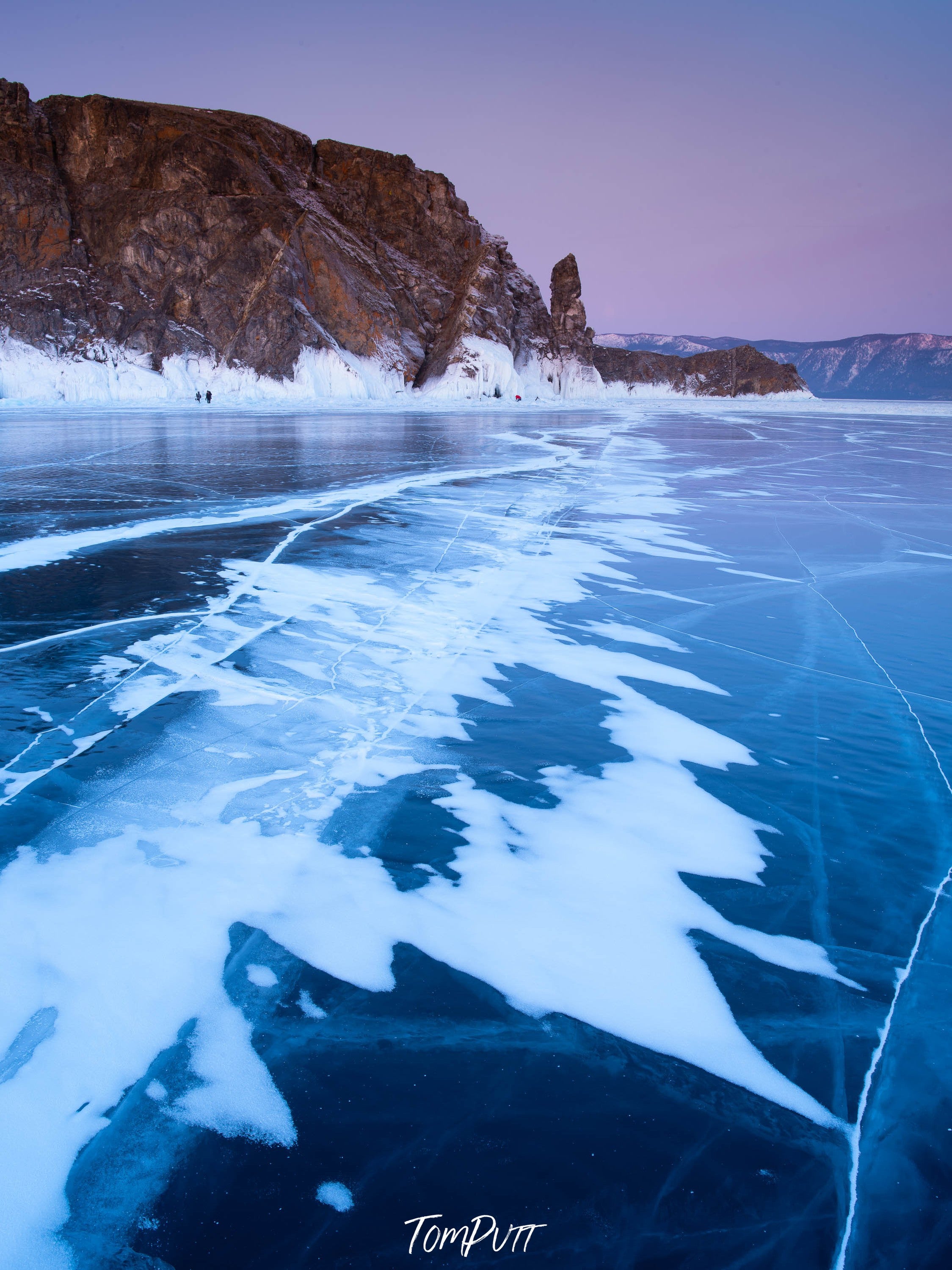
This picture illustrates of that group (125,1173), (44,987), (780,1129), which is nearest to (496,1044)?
(780,1129)

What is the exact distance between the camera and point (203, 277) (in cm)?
6688

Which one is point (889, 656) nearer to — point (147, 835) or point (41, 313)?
point (147, 835)

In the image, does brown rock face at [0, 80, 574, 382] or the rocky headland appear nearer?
the rocky headland

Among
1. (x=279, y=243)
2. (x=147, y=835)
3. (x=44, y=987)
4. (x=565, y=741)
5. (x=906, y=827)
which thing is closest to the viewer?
(x=44, y=987)

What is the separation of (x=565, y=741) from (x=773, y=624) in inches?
89.7

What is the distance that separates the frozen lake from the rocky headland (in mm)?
63723

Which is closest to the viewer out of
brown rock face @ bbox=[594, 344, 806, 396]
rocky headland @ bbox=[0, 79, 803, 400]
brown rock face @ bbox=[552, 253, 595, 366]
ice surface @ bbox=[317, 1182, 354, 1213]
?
ice surface @ bbox=[317, 1182, 354, 1213]

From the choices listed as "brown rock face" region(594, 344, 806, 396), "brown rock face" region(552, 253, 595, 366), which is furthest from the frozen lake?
"brown rock face" region(594, 344, 806, 396)

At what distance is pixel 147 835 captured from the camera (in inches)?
96.7

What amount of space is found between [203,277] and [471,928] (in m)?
75.9

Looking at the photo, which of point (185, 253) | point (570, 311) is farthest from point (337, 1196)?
point (570, 311)

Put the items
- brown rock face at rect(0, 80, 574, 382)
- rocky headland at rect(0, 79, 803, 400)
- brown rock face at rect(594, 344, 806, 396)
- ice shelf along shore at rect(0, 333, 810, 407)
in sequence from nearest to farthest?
ice shelf along shore at rect(0, 333, 810, 407), rocky headland at rect(0, 79, 803, 400), brown rock face at rect(0, 80, 574, 382), brown rock face at rect(594, 344, 806, 396)

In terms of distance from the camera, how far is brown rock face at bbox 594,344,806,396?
149 metres

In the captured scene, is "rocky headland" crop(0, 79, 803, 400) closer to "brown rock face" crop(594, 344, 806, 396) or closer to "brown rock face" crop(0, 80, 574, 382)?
"brown rock face" crop(0, 80, 574, 382)
